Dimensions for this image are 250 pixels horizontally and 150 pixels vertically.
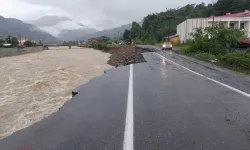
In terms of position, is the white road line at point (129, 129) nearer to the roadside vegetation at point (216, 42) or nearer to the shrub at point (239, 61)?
the shrub at point (239, 61)

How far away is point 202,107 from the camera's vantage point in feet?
23.9

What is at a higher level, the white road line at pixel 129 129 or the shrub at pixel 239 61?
the shrub at pixel 239 61

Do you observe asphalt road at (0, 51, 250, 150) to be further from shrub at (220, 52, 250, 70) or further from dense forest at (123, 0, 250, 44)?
dense forest at (123, 0, 250, 44)

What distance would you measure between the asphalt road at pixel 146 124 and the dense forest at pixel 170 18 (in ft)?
242

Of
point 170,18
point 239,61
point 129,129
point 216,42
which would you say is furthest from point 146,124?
point 170,18

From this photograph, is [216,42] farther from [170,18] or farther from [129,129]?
[170,18]

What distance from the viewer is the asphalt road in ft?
15.5

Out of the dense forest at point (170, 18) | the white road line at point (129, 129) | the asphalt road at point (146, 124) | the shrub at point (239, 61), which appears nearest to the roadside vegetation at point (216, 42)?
the shrub at point (239, 61)

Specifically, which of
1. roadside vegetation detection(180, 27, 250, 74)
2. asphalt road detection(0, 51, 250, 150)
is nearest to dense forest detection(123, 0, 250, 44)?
roadside vegetation detection(180, 27, 250, 74)

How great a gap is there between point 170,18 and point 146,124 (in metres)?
122

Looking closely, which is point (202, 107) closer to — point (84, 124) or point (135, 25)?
point (84, 124)

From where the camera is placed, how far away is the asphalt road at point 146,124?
15.5 ft

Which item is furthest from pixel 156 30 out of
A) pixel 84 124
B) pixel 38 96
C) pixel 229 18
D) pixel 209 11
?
pixel 84 124

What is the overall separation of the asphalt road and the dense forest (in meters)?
73.9
